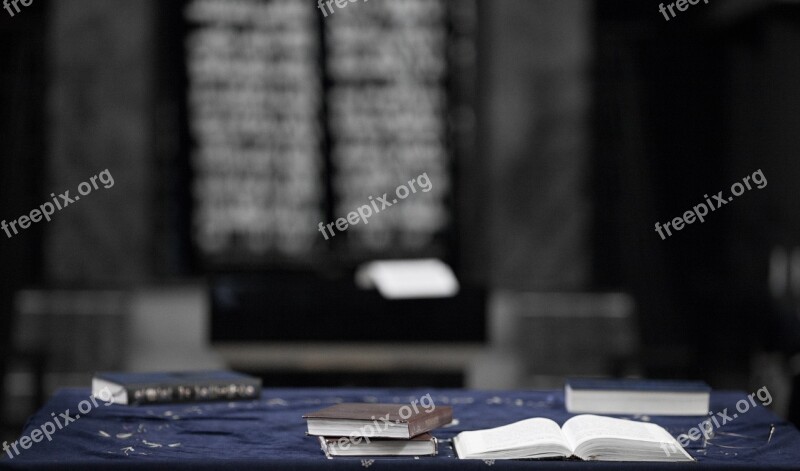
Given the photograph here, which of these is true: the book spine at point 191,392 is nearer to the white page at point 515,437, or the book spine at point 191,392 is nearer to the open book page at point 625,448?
the white page at point 515,437

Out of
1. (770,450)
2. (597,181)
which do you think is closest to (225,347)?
(597,181)

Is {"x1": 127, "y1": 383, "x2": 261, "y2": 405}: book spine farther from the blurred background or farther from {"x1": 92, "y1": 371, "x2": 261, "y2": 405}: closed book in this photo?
the blurred background

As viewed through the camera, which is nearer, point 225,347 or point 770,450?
point 770,450

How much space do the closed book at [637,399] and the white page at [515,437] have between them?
0.32 m

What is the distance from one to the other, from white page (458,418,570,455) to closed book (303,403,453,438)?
9 centimetres

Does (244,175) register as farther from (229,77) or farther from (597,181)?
(597,181)

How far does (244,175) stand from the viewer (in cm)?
466

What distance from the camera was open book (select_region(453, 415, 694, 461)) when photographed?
173 centimetres

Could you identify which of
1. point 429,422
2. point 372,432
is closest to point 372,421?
point 372,432

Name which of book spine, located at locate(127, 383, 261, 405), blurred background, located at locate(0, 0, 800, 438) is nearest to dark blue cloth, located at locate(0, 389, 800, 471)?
book spine, located at locate(127, 383, 261, 405)

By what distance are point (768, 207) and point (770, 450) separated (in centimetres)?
282

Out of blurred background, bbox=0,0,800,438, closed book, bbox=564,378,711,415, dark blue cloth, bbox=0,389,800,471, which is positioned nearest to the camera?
dark blue cloth, bbox=0,389,800,471

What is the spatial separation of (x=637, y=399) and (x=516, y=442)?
586mm

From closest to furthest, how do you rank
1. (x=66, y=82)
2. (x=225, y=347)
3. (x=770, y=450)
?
(x=770, y=450), (x=225, y=347), (x=66, y=82)
